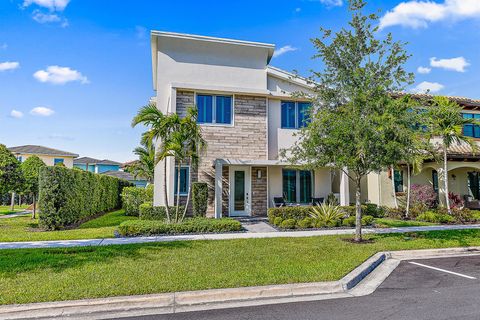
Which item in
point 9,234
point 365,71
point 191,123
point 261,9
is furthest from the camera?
point 261,9

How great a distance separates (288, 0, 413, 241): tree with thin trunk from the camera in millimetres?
9305

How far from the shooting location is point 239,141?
1658cm

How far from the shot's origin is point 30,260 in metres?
7.65

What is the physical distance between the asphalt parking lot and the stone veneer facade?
33.5 ft

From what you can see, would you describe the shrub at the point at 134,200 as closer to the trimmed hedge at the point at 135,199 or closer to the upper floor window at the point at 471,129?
the trimmed hedge at the point at 135,199

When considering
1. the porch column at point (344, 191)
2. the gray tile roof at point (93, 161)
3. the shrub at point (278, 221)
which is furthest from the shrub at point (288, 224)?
the gray tile roof at point (93, 161)

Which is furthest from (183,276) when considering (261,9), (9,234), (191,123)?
(261,9)

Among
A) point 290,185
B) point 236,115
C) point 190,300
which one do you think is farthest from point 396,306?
point 236,115

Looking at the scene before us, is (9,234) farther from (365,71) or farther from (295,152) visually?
(365,71)

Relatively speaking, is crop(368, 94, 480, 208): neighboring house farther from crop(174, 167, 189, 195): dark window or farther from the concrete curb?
the concrete curb

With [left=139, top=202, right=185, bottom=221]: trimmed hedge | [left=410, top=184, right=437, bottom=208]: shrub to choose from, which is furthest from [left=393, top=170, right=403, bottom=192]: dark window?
[left=139, top=202, right=185, bottom=221]: trimmed hedge

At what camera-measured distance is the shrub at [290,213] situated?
14156 millimetres

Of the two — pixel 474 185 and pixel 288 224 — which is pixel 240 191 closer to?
pixel 288 224

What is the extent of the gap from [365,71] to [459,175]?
50.2 ft
